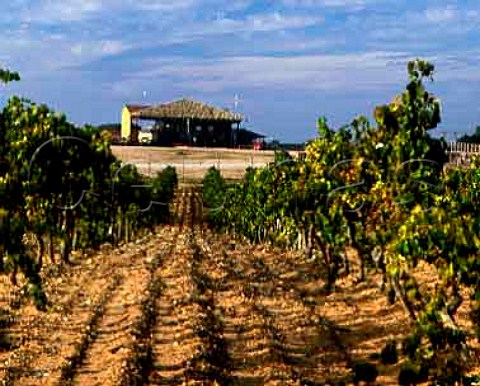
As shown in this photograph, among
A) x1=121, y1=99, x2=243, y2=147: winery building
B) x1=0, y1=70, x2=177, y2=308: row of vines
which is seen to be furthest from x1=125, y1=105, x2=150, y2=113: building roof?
x1=0, y1=70, x2=177, y2=308: row of vines

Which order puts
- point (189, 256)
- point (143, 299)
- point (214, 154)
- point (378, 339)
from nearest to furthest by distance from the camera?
point (378, 339)
point (143, 299)
point (189, 256)
point (214, 154)

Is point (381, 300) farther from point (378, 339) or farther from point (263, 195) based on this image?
point (263, 195)

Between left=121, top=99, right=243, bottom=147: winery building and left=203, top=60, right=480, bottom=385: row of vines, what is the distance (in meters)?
64.2

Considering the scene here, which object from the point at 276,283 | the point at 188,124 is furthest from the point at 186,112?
the point at 276,283

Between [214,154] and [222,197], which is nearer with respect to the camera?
[222,197]

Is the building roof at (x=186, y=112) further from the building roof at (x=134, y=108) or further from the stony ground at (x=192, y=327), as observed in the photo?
the stony ground at (x=192, y=327)

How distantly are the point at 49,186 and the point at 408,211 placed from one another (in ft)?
21.5

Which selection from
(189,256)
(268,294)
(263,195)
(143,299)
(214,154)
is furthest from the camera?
(214,154)

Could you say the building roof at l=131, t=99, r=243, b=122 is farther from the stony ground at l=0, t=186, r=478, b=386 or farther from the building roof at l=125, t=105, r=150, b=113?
the stony ground at l=0, t=186, r=478, b=386

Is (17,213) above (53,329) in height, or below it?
above

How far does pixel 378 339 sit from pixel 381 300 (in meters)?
3.67

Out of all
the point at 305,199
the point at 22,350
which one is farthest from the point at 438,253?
the point at 305,199

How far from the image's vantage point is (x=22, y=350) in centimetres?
1378

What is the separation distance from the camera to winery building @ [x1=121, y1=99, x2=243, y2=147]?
293 feet
